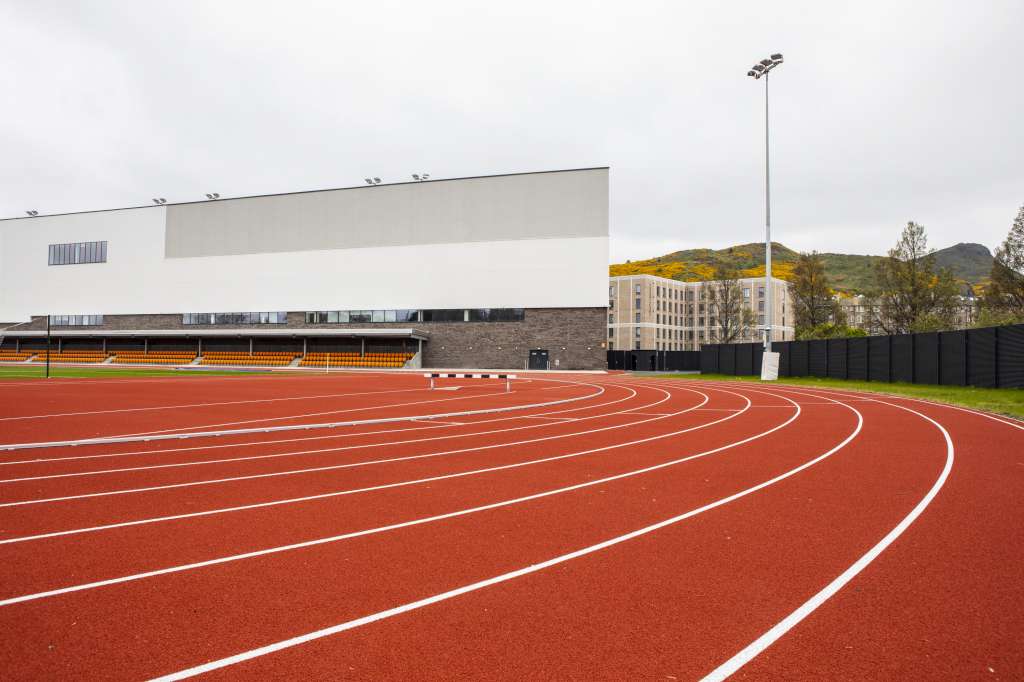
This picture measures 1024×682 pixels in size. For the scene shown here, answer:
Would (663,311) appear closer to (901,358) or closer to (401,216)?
(401,216)

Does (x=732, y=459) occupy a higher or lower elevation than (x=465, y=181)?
lower

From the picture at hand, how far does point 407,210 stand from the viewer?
54531 mm

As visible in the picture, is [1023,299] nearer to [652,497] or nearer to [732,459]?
[732,459]

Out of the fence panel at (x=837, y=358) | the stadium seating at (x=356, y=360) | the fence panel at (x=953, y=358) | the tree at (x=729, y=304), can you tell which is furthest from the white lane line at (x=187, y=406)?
the tree at (x=729, y=304)

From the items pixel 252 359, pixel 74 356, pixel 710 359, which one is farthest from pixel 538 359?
pixel 74 356

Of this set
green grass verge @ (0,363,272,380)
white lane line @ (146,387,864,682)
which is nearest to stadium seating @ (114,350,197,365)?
green grass verge @ (0,363,272,380)

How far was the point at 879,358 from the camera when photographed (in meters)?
29.6

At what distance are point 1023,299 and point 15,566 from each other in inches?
2356

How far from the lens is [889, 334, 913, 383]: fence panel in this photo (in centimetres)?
2748

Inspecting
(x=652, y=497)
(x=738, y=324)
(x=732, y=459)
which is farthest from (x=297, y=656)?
(x=738, y=324)

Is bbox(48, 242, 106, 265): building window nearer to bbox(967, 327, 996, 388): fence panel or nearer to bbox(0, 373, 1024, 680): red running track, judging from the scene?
bbox(0, 373, 1024, 680): red running track

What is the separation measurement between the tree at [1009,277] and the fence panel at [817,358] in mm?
20246

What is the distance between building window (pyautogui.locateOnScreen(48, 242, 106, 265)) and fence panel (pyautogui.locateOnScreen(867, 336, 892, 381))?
216ft

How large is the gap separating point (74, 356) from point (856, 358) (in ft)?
212
